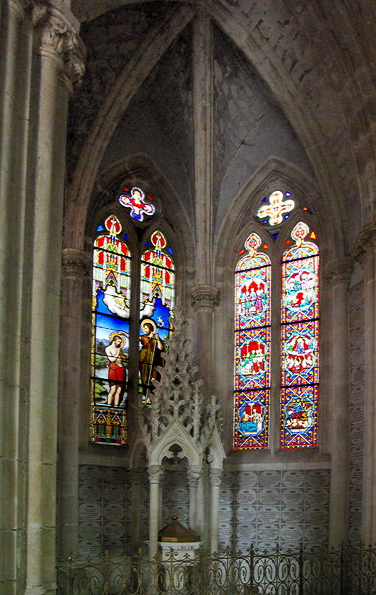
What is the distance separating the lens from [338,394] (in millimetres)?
15953

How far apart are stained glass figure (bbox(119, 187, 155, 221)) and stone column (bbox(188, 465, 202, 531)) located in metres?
5.75

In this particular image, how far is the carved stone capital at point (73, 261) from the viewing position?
53.6 ft

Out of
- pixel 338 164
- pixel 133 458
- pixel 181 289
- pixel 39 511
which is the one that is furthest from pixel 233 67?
pixel 39 511

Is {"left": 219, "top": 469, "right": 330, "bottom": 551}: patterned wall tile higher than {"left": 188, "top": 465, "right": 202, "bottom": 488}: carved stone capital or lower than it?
lower

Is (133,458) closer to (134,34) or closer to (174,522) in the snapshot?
(174,522)

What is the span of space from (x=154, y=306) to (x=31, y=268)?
858 cm

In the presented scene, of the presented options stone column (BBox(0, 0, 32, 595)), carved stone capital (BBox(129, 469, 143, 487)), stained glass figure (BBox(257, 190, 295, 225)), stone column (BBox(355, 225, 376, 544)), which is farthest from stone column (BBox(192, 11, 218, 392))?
stone column (BBox(0, 0, 32, 595))

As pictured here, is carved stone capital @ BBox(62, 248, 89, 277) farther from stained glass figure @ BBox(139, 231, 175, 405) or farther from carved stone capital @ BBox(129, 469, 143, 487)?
carved stone capital @ BBox(129, 469, 143, 487)

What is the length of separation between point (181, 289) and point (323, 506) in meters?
5.28

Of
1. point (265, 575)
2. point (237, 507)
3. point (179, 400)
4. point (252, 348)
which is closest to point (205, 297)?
point (252, 348)

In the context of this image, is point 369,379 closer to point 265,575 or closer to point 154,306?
point 265,575

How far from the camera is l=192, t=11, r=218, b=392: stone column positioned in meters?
16.8

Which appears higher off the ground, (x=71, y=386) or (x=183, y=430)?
(x=71, y=386)

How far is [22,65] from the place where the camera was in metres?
10.0
